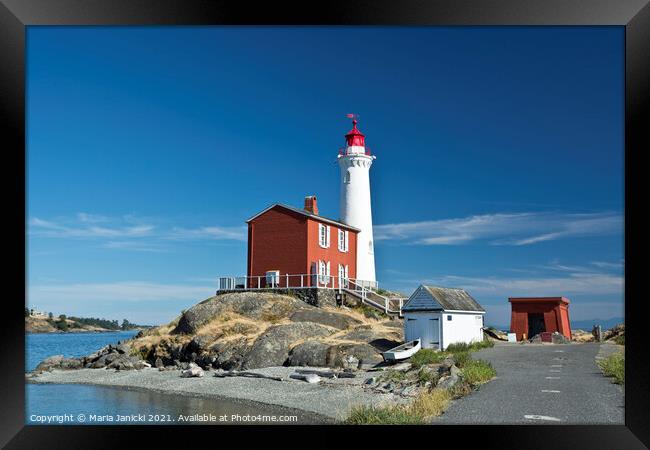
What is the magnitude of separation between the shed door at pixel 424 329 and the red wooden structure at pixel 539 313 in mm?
7395

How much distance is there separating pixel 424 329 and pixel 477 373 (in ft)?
17.3

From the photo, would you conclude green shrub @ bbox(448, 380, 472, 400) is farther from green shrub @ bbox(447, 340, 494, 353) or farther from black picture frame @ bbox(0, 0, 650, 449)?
green shrub @ bbox(447, 340, 494, 353)

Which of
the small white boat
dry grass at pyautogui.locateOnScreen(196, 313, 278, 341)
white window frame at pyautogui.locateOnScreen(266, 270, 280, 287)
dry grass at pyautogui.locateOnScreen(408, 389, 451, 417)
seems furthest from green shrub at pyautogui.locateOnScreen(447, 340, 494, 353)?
white window frame at pyautogui.locateOnScreen(266, 270, 280, 287)

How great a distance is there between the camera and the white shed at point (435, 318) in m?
18.0

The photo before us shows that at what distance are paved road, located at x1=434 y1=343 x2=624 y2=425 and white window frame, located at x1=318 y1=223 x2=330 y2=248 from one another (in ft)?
42.0

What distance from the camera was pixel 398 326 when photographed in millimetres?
23047

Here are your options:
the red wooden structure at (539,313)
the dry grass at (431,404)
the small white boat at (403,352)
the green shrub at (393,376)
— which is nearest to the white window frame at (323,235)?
the red wooden structure at (539,313)

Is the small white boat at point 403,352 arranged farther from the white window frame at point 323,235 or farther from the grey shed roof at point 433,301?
the white window frame at point 323,235

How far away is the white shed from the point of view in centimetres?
1797

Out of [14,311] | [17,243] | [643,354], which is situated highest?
[17,243]

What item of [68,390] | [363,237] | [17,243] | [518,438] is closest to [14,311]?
[17,243]

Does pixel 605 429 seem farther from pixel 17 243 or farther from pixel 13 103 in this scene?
pixel 13 103
